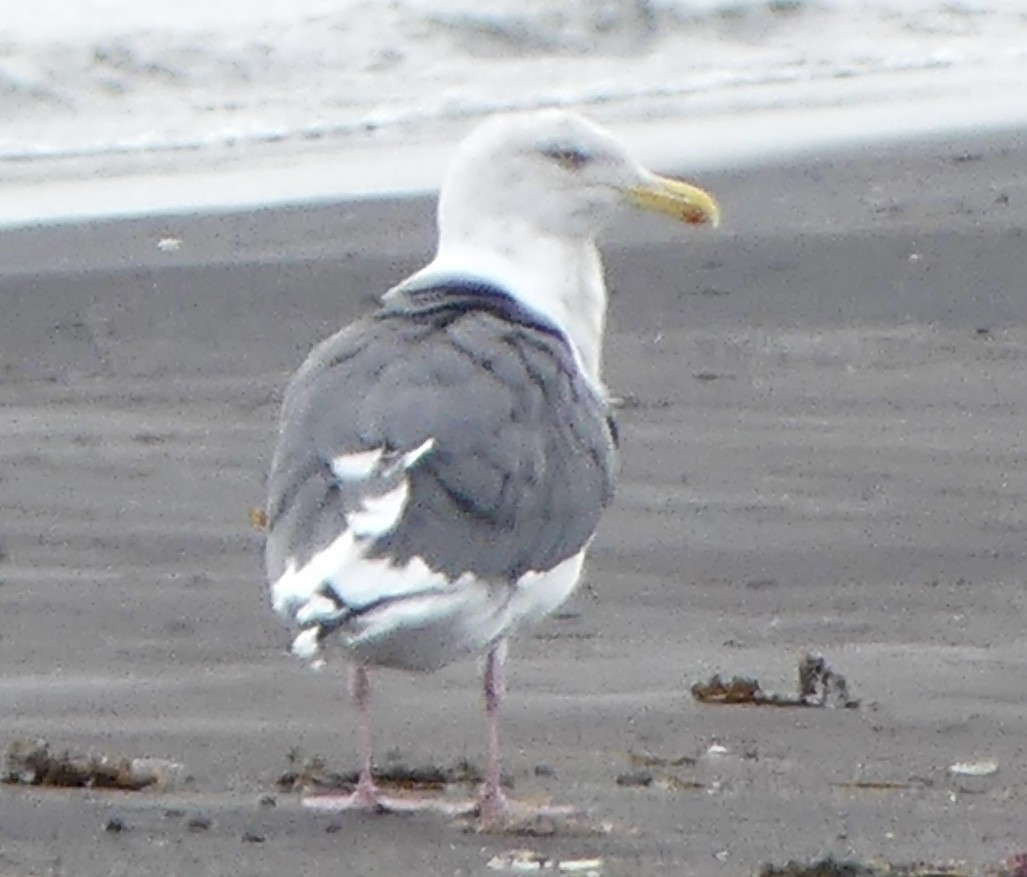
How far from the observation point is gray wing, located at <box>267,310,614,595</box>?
472cm

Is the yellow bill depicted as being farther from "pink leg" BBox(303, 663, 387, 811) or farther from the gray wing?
"pink leg" BBox(303, 663, 387, 811)

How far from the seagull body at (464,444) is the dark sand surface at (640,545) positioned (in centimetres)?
37

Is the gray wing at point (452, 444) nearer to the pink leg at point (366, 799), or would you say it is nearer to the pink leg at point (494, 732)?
the pink leg at point (494, 732)

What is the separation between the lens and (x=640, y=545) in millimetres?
6957

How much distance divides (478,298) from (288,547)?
897 millimetres

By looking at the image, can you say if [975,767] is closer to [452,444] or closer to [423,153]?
[452,444]

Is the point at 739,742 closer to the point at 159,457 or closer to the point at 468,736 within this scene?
the point at 468,736

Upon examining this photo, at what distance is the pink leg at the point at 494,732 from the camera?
4887mm

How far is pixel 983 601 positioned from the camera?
6539 mm

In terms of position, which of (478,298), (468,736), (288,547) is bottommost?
(468,736)

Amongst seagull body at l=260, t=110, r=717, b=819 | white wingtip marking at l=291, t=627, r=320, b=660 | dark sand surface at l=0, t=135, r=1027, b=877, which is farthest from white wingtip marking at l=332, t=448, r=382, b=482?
dark sand surface at l=0, t=135, r=1027, b=877

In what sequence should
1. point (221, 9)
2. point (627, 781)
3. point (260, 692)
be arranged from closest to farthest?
1. point (627, 781)
2. point (260, 692)
3. point (221, 9)

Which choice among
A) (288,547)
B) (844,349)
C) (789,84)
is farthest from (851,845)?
(789,84)

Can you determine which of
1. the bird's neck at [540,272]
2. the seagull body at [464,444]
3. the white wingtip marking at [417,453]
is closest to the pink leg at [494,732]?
the seagull body at [464,444]
